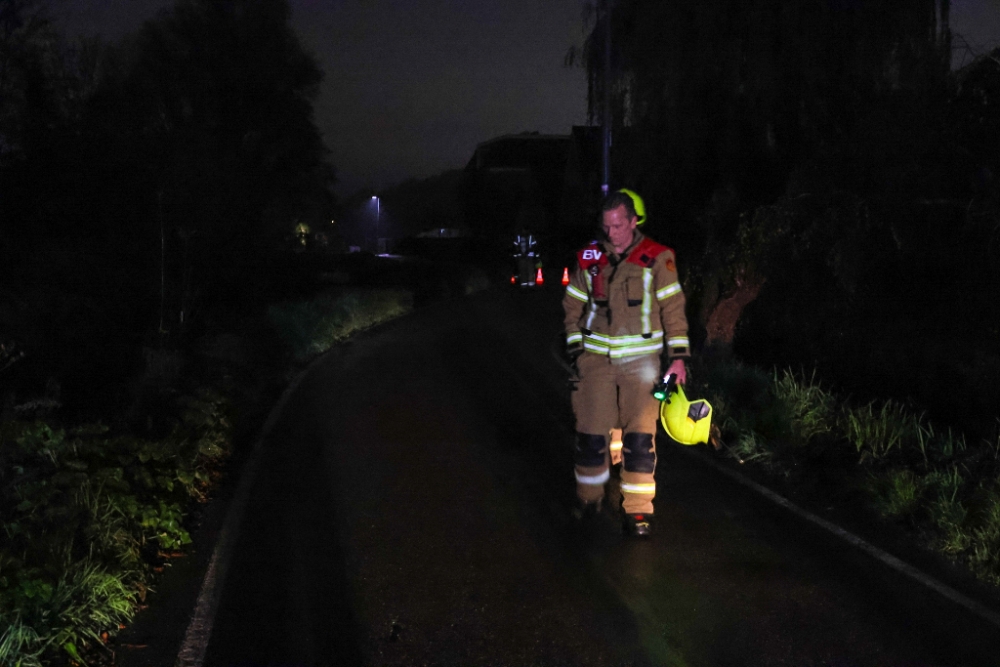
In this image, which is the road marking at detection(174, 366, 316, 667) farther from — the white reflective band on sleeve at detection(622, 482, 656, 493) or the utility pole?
the utility pole

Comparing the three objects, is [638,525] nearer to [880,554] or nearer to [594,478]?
[594,478]

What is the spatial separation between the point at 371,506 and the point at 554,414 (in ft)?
14.1

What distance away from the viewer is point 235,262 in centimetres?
2539

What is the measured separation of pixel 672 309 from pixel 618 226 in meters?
0.62

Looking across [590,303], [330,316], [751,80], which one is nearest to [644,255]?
[590,303]

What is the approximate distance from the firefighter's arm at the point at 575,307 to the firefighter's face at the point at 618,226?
0.34 m

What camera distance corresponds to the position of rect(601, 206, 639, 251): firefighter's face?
6.14 m

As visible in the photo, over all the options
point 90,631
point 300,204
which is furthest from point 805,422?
point 300,204

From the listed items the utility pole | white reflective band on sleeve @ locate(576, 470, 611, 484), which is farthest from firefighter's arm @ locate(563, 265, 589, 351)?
the utility pole

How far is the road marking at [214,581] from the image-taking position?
188 inches

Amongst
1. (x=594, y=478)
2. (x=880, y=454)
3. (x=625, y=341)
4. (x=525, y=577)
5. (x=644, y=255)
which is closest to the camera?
(x=525, y=577)

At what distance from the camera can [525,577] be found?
5.70 metres

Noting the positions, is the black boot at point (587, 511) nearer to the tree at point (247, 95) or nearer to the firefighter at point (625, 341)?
the firefighter at point (625, 341)

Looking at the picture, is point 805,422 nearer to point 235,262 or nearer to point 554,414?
point 554,414
